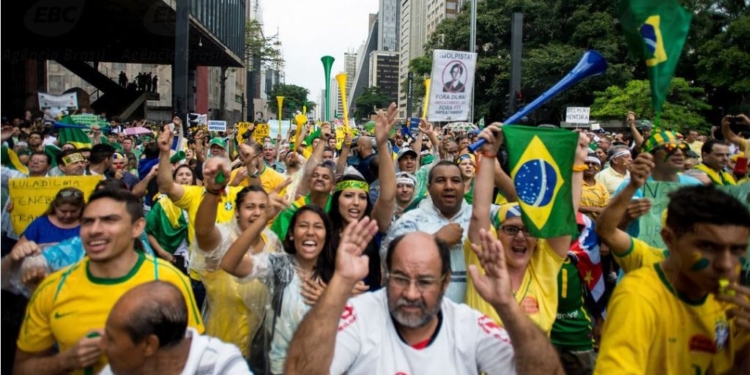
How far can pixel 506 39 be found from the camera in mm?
45188

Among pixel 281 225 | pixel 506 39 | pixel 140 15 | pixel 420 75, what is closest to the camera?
pixel 281 225

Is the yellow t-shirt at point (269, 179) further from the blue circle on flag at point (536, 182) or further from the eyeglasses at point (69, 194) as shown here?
the blue circle on flag at point (536, 182)

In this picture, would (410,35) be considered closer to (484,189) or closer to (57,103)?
(57,103)

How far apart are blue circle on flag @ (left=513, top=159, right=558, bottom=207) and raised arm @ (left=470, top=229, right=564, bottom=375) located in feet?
2.97

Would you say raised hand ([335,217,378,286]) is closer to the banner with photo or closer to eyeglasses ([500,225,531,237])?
eyeglasses ([500,225,531,237])

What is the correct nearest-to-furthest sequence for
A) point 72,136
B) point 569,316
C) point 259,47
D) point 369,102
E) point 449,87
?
point 569,316 → point 72,136 → point 449,87 → point 259,47 → point 369,102

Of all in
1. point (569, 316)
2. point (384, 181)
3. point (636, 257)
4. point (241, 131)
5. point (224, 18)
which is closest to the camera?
point (636, 257)

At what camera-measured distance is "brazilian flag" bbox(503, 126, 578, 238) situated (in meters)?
3.14

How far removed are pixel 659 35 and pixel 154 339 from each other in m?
2.91

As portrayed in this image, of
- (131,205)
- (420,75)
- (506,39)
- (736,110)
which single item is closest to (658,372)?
(131,205)

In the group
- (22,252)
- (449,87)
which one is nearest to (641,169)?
(22,252)

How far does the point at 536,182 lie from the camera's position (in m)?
3.19

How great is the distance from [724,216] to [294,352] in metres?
1.57

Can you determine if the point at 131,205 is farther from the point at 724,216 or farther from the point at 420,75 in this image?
the point at 420,75
